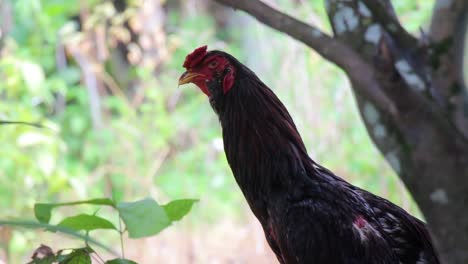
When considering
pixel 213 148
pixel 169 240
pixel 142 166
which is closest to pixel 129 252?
pixel 169 240

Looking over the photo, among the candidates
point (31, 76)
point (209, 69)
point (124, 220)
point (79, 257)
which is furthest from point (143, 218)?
point (31, 76)

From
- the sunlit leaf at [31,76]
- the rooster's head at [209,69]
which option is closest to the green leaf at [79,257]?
the rooster's head at [209,69]

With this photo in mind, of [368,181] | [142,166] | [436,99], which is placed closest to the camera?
[436,99]

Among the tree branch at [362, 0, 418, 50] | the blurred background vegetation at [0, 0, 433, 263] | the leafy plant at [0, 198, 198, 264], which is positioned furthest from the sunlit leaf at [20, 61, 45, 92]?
the tree branch at [362, 0, 418, 50]

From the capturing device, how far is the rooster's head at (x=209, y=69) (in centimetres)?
200

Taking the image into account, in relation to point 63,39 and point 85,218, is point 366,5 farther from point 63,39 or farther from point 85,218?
point 63,39

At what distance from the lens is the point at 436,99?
4.20 ft

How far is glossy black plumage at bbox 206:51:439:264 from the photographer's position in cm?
180

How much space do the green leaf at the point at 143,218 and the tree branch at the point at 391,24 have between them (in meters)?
0.47

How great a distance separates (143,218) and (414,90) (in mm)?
446

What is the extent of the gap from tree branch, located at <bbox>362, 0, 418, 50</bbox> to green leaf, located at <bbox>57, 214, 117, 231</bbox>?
0.54 m

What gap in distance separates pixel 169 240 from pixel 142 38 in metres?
1.48

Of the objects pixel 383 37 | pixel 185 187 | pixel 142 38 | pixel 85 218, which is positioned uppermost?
pixel 142 38

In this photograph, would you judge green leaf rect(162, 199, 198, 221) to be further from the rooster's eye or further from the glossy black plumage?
the rooster's eye
